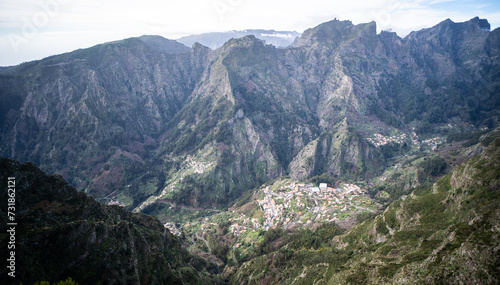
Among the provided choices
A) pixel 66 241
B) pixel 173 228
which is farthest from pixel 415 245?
pixel 173 228

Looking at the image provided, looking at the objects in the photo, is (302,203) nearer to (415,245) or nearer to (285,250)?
(285,250)

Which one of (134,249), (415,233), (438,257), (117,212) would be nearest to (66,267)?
(134,249)

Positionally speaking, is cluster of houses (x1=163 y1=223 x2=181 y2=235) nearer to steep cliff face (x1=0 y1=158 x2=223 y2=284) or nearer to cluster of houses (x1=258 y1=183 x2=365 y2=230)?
cluster of houses (x1=258 y1=183 x2=365 y2=230)

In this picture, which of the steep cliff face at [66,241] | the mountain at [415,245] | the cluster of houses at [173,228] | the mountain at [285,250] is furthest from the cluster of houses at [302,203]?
the steep cliff face at [66,241]

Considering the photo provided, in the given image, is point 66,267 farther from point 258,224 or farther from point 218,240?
point 258,224

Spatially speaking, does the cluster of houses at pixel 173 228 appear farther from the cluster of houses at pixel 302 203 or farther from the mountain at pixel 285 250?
the mountain at pixel 285 250

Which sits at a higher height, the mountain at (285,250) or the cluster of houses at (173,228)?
the mountain at (285,250)
